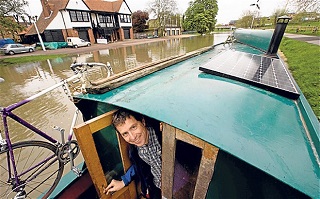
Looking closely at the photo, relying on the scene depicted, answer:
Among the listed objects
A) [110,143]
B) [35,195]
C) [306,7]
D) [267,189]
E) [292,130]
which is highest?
[306,7]

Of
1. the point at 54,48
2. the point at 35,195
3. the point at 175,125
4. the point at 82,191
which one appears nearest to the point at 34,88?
the point at 35,195

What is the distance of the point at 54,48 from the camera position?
2280cm

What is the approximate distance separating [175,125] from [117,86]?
1.02 metres

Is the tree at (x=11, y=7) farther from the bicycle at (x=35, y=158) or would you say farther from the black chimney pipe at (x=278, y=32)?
the black chimney pipe at (x=278, y=32)

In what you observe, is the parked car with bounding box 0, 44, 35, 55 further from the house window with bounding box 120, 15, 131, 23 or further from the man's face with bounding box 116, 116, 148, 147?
the man's face with bounding box 116, 116, 148, 147

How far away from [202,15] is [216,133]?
51.7m

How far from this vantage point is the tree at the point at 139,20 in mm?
42062

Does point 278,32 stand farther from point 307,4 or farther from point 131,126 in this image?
point 307,4

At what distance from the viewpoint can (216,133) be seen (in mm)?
1073

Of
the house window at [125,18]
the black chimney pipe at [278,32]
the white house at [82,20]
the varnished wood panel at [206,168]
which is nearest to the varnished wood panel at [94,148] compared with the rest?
the varnished wood panel at [206,168]

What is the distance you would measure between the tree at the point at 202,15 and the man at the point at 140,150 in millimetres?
49625

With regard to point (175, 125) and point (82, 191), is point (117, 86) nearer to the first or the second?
point (175, 125)

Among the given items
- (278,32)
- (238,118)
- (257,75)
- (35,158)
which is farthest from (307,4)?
(35,158)

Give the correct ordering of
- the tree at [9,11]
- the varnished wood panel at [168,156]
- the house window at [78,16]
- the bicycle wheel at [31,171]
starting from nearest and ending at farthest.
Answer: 1. the varnished wood panel at [168,156]
2. the bicycle wheel at [31,171]
3. the tree at [9,11]
4. the house window at [78,16]
